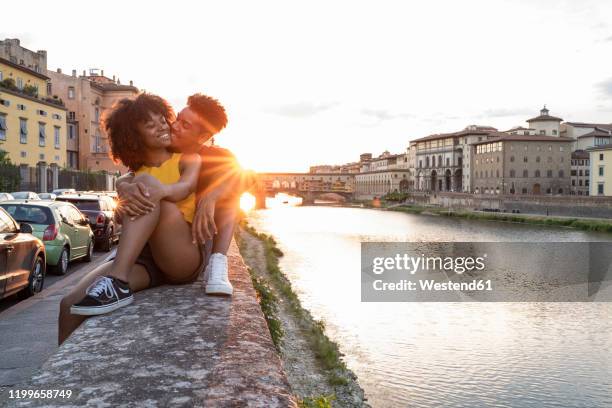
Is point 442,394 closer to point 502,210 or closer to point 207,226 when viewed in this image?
point 207,226

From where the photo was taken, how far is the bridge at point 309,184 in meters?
112

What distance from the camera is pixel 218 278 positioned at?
330cm

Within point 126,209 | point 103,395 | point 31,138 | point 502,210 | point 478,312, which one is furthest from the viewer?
point 502,210

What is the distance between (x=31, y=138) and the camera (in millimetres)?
35062

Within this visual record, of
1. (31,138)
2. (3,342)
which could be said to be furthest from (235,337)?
(31,138)

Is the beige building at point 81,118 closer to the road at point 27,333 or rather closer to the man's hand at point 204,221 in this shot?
the road at point 27,333

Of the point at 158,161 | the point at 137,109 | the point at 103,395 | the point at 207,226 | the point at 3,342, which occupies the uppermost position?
the point at 137,109

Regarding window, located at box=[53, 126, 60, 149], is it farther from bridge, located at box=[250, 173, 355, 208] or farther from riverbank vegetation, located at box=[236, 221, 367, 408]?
bridge, located at box=[250, 173, 355, 208]

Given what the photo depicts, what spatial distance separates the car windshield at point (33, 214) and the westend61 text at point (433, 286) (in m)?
12.5

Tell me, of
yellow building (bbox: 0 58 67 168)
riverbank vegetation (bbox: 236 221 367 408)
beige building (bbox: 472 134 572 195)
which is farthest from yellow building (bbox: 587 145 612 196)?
riverbank vegetation (bbox: 236 221 367 408)

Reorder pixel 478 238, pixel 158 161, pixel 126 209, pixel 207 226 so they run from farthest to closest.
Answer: pixel 478 238
pixel 158 161
pixel 207 226
pixel 126 209

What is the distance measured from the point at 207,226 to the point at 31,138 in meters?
36.3

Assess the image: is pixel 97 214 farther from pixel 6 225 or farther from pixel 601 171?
pixel 601 171

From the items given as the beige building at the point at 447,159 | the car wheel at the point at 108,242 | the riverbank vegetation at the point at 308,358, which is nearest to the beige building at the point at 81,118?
the car wheel at the point at 108,242
